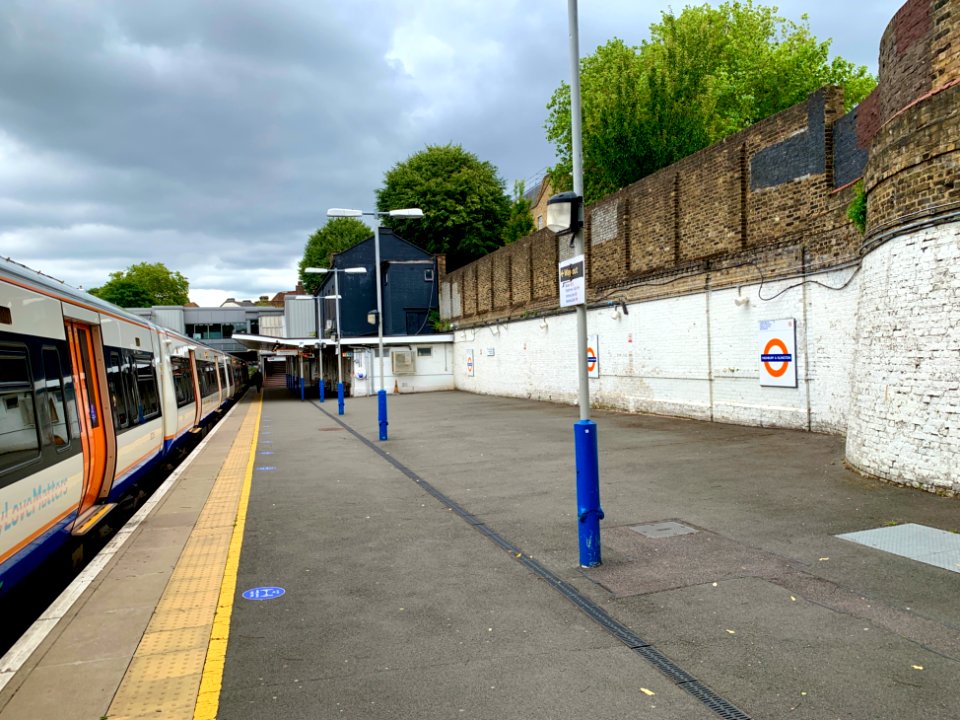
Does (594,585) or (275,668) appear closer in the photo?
(275,668)

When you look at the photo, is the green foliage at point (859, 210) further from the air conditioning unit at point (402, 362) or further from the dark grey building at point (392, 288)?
the dark grey building at point (392, 288)

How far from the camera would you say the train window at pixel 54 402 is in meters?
6.34

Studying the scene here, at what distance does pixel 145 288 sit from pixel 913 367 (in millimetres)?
103841

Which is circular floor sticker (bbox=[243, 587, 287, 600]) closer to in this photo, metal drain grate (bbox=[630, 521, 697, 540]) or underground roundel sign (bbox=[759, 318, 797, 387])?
metal drain grate (bbox=[630, 521, 697, 540])

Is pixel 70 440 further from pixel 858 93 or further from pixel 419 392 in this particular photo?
pixel 858 93

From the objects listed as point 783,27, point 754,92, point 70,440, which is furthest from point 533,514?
point 783,27

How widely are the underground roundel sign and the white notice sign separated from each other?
32.7ft

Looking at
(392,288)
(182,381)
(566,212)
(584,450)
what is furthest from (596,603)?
(392,288)

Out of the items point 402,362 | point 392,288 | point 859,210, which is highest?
point 392,288

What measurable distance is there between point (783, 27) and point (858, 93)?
877 centimetres

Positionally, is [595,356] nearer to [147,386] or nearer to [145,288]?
[147,386]

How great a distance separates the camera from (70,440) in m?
6.92

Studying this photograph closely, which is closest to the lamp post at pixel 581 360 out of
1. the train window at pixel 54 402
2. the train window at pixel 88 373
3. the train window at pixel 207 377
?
the train window at pixel 54 402

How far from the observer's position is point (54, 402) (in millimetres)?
6535
